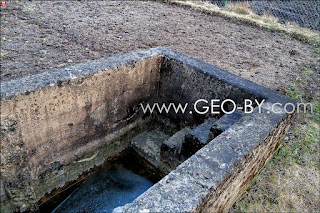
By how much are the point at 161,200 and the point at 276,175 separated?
179 centimetres

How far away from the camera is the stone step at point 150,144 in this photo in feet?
13.6

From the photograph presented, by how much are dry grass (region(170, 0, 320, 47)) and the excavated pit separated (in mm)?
4969

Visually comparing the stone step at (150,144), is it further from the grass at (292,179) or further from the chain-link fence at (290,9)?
the chain-link fence at (290,9)

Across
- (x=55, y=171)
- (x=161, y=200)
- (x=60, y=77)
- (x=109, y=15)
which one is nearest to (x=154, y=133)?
(x=55, y=171)

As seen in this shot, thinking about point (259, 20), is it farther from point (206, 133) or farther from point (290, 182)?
point (290, 182)

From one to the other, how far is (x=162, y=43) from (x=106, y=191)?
316 cm

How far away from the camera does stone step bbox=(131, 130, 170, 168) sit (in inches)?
163

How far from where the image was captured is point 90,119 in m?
3.50

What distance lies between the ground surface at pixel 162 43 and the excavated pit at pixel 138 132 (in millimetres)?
701

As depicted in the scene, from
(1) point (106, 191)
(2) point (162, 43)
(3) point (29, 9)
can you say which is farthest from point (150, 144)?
(3) point (29, 9)

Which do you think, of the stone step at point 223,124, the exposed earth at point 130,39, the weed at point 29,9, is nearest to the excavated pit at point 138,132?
the stone step at point 223,124

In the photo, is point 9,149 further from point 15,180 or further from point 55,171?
point 55,171

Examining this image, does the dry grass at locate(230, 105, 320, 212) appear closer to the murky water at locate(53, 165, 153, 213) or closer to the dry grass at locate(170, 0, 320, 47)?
the murky water at locate(53, 165, 153, 213)

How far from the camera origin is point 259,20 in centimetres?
813
